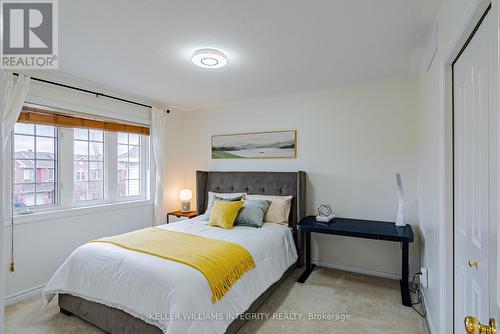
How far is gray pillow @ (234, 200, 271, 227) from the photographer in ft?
10.00

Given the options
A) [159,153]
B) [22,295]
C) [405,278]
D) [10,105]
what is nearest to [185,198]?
[159,153]

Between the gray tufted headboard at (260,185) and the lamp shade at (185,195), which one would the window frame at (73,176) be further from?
the gray tufted headboard at (260,185)

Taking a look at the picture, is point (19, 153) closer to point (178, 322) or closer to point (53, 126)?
point (53, 126)

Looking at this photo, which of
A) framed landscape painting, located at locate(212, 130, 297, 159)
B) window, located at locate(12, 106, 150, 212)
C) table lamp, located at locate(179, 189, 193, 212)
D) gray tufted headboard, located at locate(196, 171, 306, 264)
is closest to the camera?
window, located at locate(12, 106, 150, 212)

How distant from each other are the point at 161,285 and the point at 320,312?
146cm

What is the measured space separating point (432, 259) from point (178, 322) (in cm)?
192

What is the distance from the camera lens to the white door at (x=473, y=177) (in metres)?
1.10

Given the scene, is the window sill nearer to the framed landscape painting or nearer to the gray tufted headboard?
the gray tufted headboard

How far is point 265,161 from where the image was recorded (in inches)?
153

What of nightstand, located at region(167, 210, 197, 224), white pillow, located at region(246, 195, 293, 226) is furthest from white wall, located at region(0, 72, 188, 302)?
white pillow, located at region(246, 195, 293, 226)

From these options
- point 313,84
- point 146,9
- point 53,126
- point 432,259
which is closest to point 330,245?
point 432,259

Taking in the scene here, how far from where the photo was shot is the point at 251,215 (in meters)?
3.08

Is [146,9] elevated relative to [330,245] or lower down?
elevated

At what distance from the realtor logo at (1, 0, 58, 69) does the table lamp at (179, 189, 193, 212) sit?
2.38 meters
